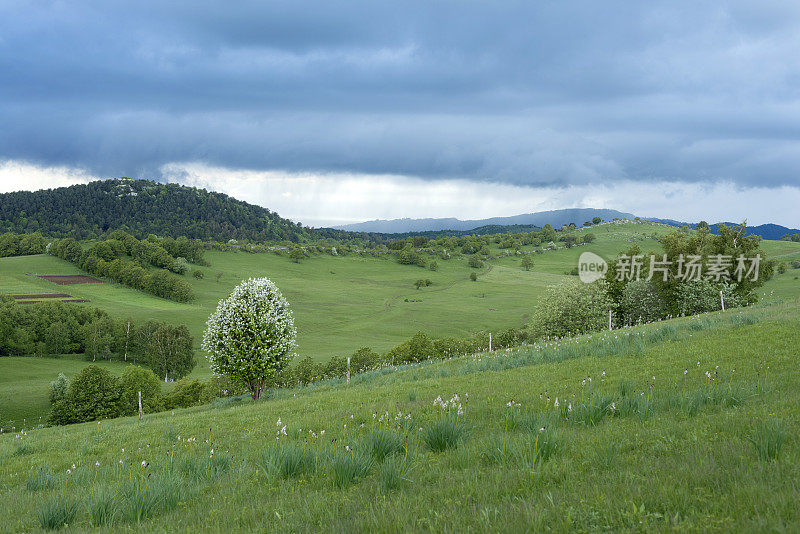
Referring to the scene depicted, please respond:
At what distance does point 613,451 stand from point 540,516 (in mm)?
2483

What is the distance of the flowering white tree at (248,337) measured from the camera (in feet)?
91.1

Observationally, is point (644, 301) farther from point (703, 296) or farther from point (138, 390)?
point (138, 390)

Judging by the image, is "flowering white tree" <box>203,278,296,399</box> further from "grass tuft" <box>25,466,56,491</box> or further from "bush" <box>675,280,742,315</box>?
"bush" <box>675,280,742,315</box>

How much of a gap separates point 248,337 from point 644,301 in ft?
167

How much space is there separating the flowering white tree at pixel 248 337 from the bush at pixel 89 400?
51.5 m

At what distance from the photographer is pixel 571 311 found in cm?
5703

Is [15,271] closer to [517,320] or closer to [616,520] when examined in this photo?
[517,320]

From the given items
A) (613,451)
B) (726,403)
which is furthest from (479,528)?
(726,403)

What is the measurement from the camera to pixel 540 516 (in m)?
4.11

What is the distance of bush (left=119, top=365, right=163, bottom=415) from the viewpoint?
230ft

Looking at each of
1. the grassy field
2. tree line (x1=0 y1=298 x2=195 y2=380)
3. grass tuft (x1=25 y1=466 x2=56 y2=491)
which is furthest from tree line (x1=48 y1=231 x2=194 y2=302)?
grass tuft (x1=25 y1=466 x2=56 y2=491)

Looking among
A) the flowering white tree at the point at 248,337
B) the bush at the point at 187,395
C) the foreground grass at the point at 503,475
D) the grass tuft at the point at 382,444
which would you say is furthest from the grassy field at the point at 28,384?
the grass tuft at the point at 382,444

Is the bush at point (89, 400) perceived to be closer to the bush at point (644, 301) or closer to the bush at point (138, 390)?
the bush at point (138, 390)

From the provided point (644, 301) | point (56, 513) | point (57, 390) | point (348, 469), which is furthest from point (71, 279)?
point (348, 469)
